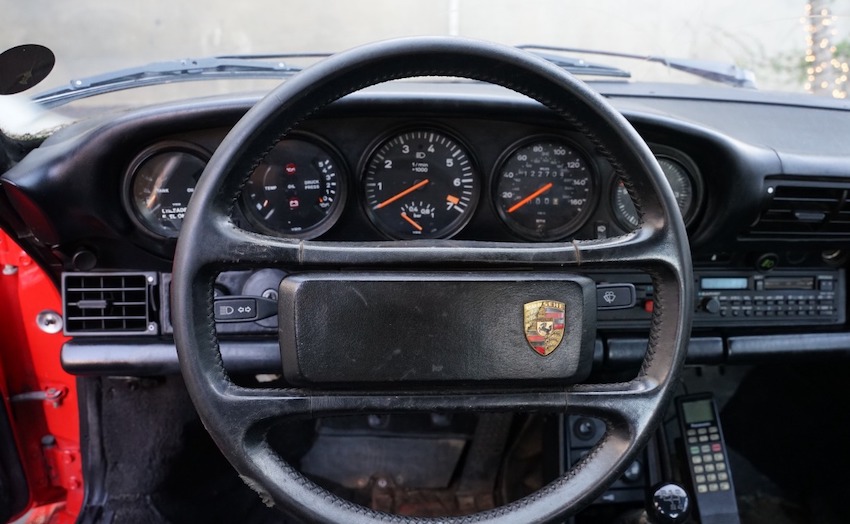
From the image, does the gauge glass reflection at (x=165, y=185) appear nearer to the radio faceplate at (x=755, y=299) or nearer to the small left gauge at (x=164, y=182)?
the small left gauge at (x=164, y=182)

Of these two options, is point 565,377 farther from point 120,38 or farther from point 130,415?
point 120,38

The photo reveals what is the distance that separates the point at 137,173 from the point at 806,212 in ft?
5.66

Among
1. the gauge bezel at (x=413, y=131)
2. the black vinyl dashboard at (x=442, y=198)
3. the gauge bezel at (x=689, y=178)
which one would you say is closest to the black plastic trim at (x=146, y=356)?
the black vinyl dashboard at (x=442, y=198)

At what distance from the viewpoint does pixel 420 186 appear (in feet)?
6.40

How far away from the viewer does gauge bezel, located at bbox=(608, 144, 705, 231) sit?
1.89 metres

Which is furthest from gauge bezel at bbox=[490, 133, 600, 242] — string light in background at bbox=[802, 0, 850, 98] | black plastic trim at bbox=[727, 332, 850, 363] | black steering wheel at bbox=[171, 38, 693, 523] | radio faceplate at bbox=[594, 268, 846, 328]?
string light in background at bbox=[802, 0, 850, 98]

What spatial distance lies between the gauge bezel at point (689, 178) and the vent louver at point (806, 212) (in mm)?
157

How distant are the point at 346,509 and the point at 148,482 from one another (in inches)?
55.7

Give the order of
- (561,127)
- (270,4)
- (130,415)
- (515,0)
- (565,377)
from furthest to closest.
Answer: (270,4), (515,0), (130,415), (561,127), (565,377)

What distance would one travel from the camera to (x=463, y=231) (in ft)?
6.50

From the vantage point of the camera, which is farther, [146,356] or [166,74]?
[166,74]

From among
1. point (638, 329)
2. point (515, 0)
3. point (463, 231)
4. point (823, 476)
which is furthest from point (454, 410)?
point (515, 0)

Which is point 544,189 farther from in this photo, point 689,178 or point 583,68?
point 583,68

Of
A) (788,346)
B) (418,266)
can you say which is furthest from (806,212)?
(418,266)
